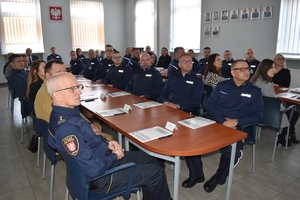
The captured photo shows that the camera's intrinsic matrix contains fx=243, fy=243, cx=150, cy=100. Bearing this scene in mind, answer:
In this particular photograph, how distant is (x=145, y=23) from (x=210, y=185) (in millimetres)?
8763

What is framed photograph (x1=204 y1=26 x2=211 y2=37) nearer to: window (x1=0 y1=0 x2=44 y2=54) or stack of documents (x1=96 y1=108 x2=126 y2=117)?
stack of documents (x1=96 y1=108 x2=126 y2=117)

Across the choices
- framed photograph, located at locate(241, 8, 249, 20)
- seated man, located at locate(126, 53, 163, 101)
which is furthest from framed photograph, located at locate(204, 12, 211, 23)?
seated man, located at locate(126, 53, 163, 101)

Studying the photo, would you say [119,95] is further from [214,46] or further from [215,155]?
[214,46]

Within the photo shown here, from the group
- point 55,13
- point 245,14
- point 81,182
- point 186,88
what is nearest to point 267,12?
point 245,14

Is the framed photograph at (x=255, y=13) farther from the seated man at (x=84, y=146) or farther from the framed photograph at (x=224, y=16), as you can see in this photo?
the seated man at (x=84, y=146)

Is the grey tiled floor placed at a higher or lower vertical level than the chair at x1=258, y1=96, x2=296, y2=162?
lower

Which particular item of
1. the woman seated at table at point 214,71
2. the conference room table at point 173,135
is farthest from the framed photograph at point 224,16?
the conference room table at point 173,135

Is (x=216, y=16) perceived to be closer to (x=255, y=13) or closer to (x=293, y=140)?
(x=255, y=13)

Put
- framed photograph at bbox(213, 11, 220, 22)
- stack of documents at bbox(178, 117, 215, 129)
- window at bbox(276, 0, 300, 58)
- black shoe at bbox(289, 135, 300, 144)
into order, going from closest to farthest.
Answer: stack of documents at bbox(178, 117, 215, 129)
black shoe at bbox(289, 135, 300, 144)
window at bbox(276, 0, 300, 58)
framed photograph at bbox(213, 11, 220, 22)

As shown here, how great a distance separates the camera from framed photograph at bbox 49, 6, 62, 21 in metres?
9.38

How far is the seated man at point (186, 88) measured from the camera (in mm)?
3201

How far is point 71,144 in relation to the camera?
1.42m

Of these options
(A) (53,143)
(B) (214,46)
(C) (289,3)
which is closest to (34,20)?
(B) (214,46)

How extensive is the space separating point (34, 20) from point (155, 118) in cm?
872
